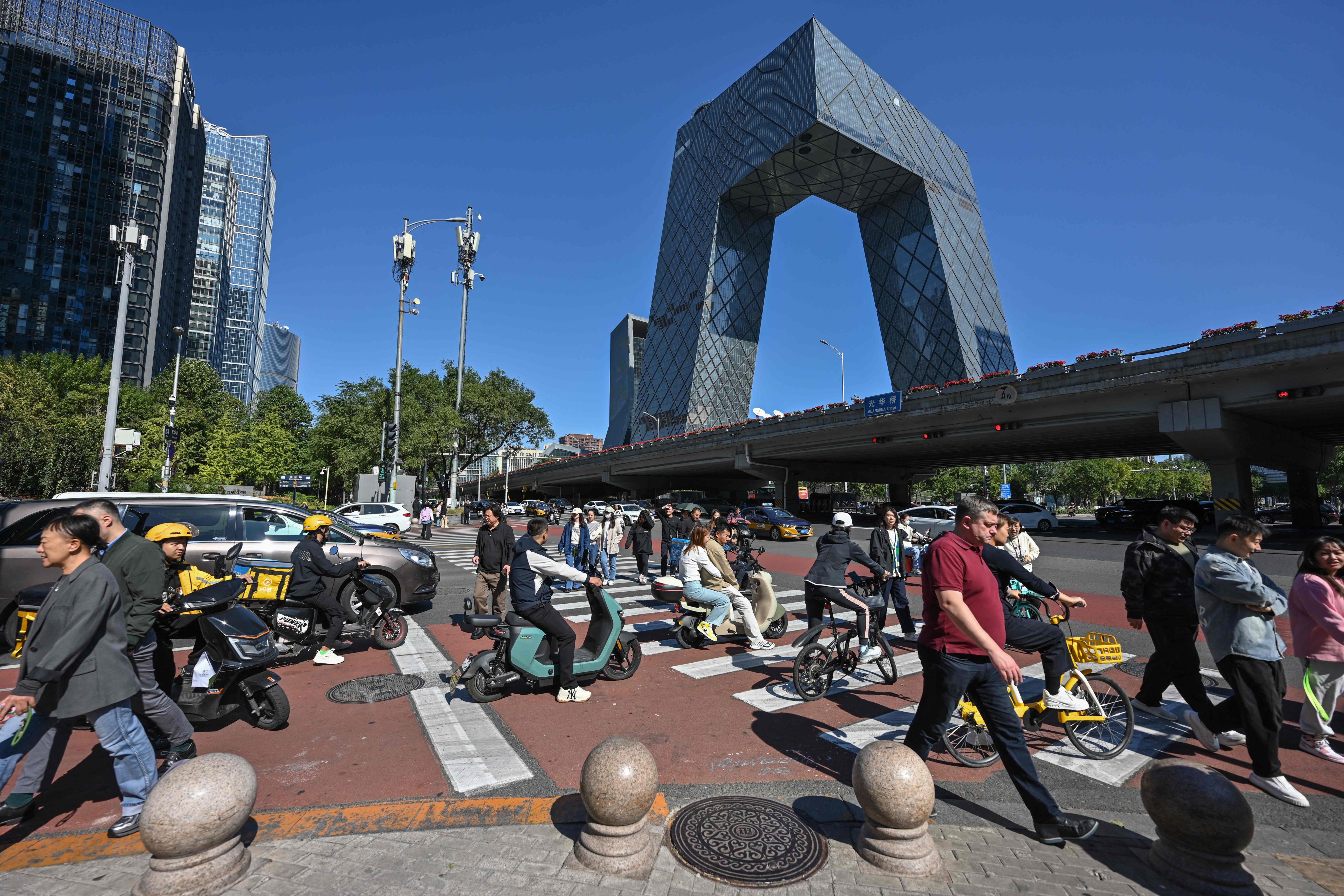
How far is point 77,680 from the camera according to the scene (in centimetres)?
312

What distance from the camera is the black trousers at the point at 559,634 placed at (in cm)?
553

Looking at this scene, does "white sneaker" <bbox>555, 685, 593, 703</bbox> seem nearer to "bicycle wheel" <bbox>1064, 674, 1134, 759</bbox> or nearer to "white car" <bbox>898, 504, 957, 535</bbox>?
"bicycle wheel" <bbox>1064, 674, 1134, 759</bbox>

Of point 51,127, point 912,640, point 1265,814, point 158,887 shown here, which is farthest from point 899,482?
point 51,127

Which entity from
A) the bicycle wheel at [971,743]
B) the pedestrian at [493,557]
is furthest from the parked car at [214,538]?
the bicycle wheel at [971,743]

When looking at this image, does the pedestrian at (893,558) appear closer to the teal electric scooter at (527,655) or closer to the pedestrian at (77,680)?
the teal electric scooter at (527,655)

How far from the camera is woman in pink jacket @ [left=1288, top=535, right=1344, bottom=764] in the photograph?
4.23m

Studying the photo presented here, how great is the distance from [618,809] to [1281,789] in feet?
13.6

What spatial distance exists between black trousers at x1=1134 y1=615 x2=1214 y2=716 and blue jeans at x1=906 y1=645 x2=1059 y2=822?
2044 mm

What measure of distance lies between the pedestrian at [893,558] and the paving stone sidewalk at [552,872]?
465 centimetres

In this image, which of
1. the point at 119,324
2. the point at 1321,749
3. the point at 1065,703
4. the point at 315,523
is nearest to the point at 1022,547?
the point at 1321,749

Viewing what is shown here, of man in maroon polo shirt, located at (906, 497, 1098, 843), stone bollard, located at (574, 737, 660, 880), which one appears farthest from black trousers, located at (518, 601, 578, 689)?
man in maroon polo shirt, located at (906, 497, 1098, 843)

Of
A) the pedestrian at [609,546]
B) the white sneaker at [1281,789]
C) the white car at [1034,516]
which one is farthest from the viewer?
the white car at [1034,516]

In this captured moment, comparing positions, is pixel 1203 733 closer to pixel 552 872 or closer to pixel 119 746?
pixel 552 872

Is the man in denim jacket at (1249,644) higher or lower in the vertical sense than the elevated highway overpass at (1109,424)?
lower
